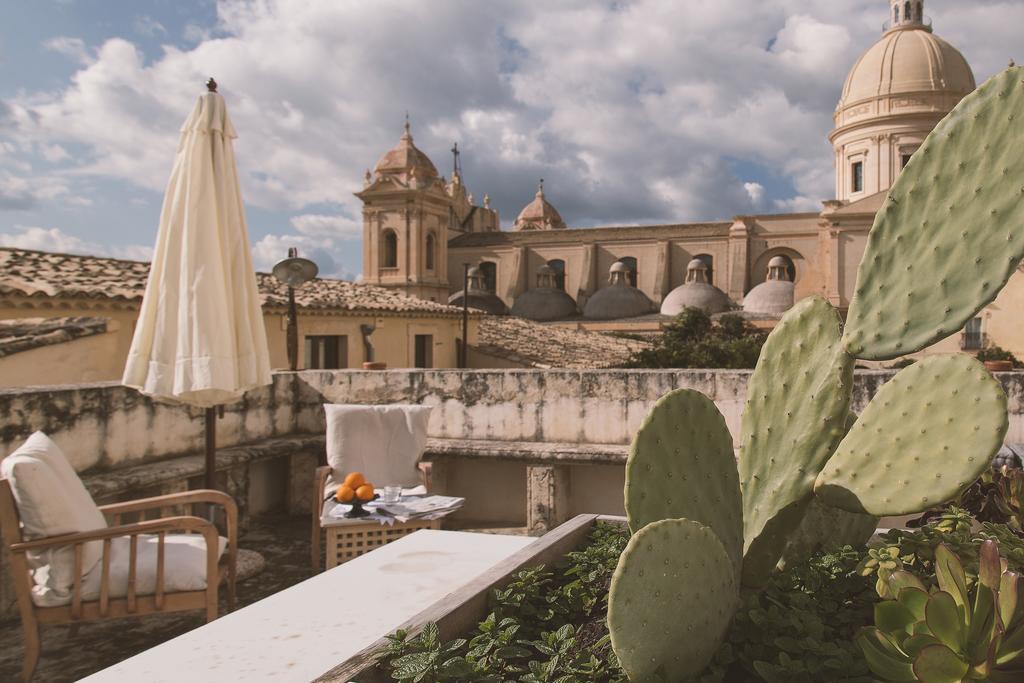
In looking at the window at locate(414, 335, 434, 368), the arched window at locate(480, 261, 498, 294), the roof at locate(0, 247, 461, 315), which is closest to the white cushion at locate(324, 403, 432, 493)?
the roof at locate(0, 247, 461, 315)

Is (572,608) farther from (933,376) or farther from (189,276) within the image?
(189,276)

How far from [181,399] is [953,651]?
14.4 feet

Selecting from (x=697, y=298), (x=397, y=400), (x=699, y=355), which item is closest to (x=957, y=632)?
(x=397, y=400)

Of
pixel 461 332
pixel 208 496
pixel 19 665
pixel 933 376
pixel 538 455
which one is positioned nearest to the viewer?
pixel 933 376

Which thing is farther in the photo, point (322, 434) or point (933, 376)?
point (322, 434)

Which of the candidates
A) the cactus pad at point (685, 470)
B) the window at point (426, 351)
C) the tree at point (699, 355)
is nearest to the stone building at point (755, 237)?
the tree at point (699, 355)

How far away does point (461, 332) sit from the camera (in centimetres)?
2100

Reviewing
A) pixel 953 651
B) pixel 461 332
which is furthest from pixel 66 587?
pixel 461 332

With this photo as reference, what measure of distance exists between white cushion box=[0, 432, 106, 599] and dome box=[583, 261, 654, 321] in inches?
1500

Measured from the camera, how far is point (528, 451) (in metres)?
6.07

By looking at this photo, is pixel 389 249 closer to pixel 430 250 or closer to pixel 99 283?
pixel 430 250

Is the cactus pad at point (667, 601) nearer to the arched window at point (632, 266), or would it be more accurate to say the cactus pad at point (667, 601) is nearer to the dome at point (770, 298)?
the dome at point (770, 298)

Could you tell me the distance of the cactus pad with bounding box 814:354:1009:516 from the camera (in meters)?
1.66

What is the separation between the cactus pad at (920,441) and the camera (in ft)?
5.44
